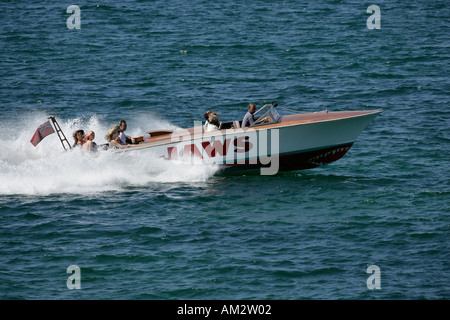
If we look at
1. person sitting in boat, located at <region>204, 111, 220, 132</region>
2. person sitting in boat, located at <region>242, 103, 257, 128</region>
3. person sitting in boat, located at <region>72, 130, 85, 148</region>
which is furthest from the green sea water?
person sitting in boat, located at <region>242, 103, 257, 128</region>

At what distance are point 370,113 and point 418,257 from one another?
5.64 metres

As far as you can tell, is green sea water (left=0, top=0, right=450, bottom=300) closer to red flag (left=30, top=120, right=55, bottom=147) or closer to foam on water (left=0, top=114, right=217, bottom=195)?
foam on water (left=0, top=114, right=217, bottom=195)

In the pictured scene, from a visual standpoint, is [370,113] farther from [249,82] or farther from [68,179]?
[249,82]

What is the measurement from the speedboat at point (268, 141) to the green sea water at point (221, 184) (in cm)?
47

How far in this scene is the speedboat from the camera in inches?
779

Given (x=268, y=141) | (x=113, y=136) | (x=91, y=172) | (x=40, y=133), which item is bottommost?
(x=91, y=172)

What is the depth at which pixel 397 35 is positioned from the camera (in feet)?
132

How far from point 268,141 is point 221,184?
1754 mm

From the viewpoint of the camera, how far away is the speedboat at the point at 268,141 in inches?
779

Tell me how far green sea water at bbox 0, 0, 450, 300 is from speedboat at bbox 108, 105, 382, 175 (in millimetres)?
471

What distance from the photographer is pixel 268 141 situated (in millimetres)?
19906

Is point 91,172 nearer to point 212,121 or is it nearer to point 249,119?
point 212,121
